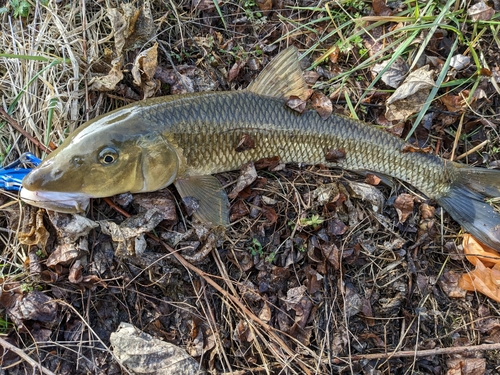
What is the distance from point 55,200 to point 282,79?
2042 millimetres

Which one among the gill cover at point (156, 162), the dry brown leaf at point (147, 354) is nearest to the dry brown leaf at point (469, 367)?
the dry brown leaf at point (147, 354)

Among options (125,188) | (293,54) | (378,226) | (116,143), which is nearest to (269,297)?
(378,226)

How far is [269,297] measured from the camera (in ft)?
10.6

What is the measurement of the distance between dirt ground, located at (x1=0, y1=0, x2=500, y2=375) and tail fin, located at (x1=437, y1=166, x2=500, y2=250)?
138 millimetres

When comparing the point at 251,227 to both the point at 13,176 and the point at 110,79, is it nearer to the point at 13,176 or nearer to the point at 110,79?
the point at 110,79

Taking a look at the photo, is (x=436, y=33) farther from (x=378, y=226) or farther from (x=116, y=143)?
(x=116, y=143)

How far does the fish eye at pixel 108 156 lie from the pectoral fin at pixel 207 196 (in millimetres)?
531

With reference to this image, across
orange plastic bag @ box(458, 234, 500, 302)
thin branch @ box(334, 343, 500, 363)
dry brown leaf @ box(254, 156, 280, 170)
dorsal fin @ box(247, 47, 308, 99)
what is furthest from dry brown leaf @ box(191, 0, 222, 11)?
thin branch @ box(334, 343, 500, 363)

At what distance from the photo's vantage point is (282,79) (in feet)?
11.4

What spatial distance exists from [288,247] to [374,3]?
2.47 meters

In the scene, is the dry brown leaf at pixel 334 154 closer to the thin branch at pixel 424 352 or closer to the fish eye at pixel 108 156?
the thin branch at pixel 424 352

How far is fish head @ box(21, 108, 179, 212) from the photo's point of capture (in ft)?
9.31

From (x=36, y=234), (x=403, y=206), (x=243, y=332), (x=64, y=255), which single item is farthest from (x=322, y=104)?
(x=36, y=234)

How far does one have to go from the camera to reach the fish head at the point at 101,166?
9.31ft
